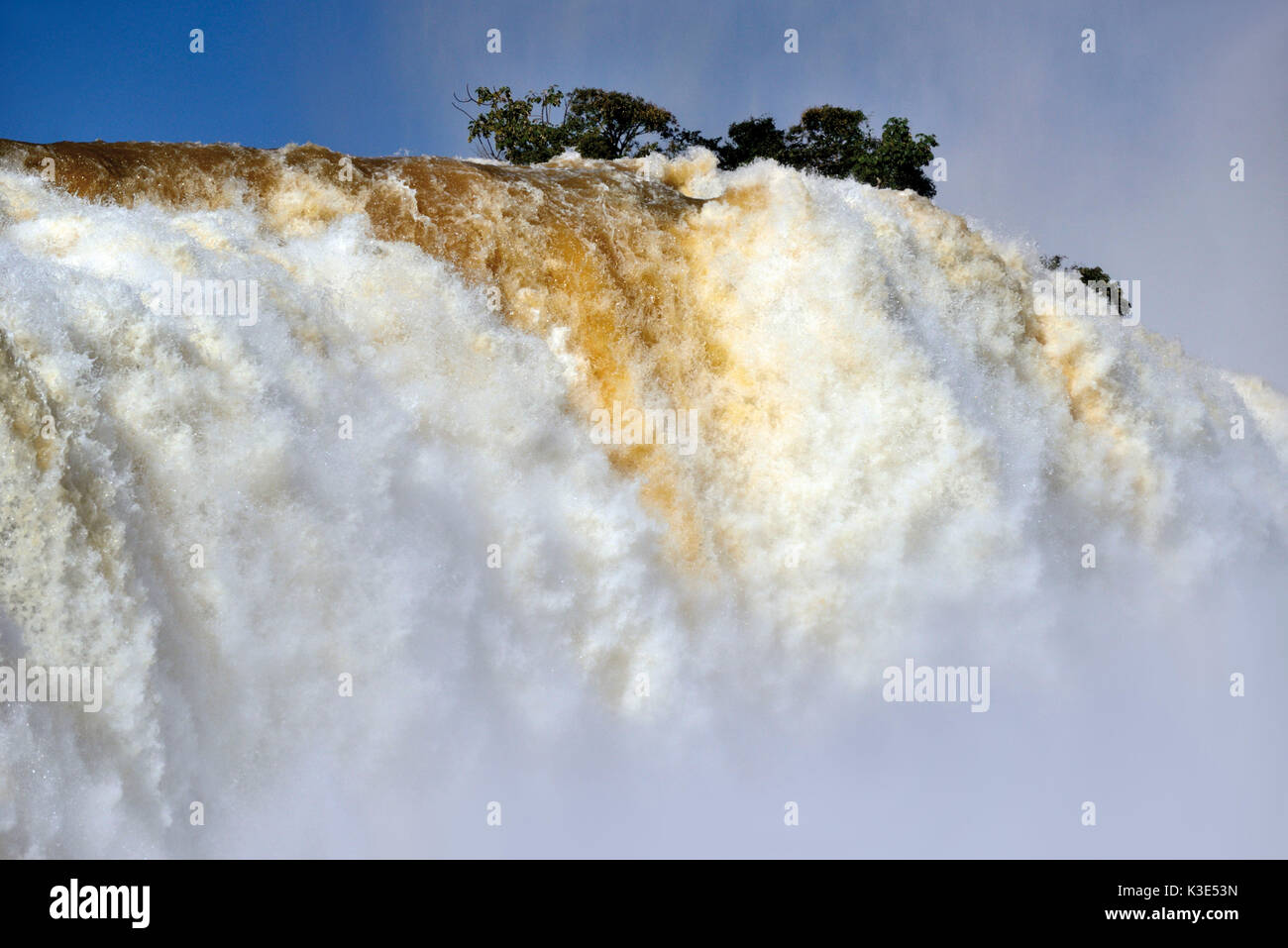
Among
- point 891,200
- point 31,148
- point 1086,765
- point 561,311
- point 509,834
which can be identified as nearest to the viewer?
point 509,834

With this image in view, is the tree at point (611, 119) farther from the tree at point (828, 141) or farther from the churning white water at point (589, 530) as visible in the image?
the churning white water at point (589, 530)

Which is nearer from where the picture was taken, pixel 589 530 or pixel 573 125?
pixel 589 530

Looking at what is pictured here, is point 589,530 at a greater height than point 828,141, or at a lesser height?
lesser

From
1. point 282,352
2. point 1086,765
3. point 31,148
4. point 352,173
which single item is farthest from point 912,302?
point 31,148

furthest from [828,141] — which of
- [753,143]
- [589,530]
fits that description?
[589,530]

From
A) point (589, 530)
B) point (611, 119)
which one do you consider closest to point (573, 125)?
point (611, 119)

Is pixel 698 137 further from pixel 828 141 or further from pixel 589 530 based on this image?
pixel 589 530

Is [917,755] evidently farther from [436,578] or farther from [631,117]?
[631,117]

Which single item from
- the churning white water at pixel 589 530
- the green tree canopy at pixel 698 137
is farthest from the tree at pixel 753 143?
the churning white water at pixel 589 530

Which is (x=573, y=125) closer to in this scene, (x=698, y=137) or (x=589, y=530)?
(x=698, y=137)

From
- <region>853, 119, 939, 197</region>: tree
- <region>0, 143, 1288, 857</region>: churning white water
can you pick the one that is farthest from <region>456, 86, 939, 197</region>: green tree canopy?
<region>0, 143, 1288, 857</region>: churning white water
